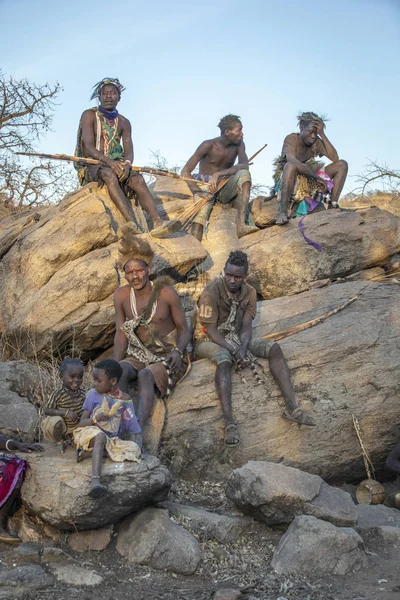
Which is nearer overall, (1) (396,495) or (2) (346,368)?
(1) (396,495)

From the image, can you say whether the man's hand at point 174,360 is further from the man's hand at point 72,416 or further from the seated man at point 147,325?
the man's hand at point 72,416

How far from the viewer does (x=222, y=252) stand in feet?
27.5

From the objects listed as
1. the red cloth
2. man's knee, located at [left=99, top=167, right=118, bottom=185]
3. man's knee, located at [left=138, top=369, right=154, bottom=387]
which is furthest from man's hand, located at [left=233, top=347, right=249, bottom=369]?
man's knee, located at [left=99, top=167, right=118, bottom=185]

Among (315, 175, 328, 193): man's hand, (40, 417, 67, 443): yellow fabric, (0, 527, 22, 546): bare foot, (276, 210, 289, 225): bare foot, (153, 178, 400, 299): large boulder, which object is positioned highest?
(315, 175, 328, 193): man's hand

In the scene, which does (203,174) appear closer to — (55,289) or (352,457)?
(55,289)

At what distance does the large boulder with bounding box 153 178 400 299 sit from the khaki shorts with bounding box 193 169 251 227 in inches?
18.8

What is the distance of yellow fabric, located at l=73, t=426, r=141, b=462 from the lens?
449 cm

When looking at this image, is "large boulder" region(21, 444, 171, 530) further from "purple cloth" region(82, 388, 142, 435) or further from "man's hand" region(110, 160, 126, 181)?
"man's hand" region(110, 160, 126, 181)

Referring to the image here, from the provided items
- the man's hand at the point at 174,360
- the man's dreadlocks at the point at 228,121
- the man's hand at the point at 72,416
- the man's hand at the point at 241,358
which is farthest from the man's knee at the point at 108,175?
the man's hand at the point at 72,416

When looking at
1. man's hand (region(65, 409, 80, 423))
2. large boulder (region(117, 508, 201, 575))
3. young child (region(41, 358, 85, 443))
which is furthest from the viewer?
man's hand (region(65, 409, 80, 423))

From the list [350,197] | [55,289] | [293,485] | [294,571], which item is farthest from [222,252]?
[350,197]

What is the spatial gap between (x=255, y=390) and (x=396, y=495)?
58.8 inches

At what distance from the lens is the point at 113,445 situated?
4.54 m

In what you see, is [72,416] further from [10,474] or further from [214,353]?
[214,353]
